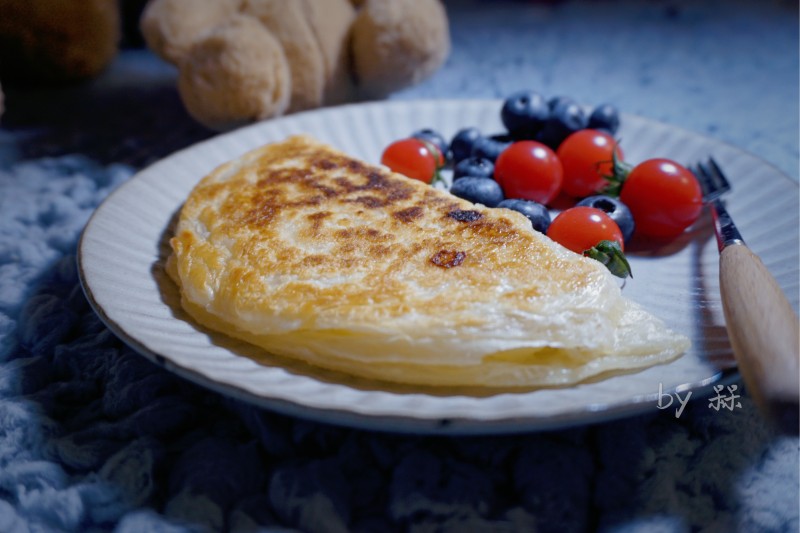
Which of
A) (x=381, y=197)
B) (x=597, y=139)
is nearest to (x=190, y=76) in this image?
(x=381, y=197)

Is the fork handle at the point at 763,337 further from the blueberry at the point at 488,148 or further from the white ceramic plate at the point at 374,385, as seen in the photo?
the blueberry at the point at 488,148

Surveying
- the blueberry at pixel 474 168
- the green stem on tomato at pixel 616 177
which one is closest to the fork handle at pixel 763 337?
the green stem on tomato at pixel 616 177

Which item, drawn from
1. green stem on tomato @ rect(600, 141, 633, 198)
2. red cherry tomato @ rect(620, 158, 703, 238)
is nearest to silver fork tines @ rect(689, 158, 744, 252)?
red cherry tomato @ rect(620, 158, 703, 238)

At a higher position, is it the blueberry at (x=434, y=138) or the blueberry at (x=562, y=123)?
the blueberry at (x=562, y=123)

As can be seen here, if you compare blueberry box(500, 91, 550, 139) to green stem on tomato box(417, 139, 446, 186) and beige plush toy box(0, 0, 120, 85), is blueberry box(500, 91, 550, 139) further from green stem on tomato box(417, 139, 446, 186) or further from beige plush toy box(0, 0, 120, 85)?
beige plush toy box(0, 0, 120, 85)

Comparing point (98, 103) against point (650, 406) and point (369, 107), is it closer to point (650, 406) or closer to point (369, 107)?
point (369, 107)
